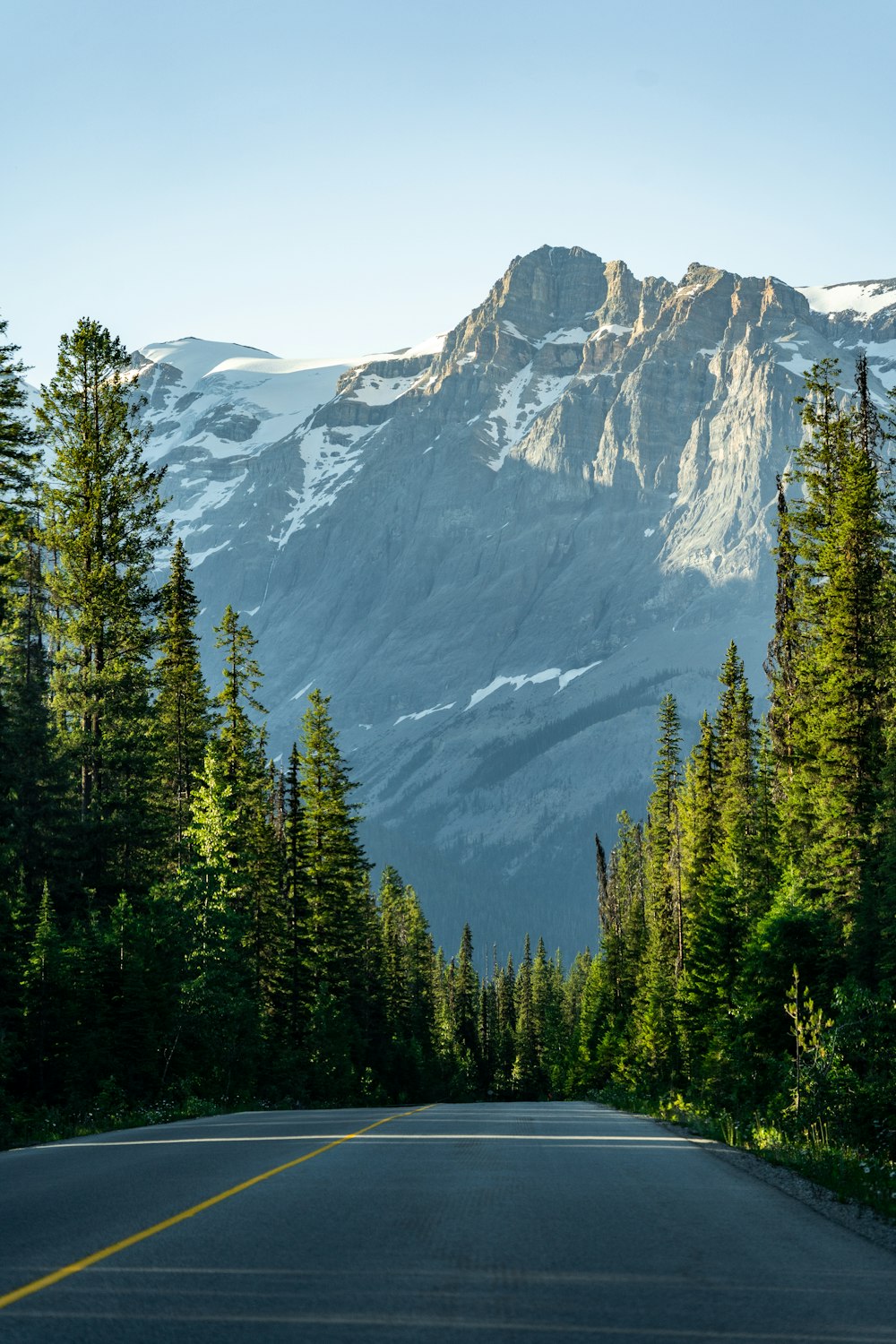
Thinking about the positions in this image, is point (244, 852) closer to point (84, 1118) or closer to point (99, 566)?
point (99, 566)

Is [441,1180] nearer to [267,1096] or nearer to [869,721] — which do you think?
[869,721]

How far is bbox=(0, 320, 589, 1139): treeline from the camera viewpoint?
3008 centimetres

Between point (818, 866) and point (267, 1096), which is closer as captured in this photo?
point (818, 866)

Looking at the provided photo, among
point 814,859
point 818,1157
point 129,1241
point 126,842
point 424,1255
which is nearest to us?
point 424,1255

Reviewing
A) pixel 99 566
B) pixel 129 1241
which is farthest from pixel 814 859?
pixel 129 1241

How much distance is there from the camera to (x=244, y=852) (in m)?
45.6

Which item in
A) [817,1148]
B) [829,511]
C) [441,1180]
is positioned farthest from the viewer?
[829,511]

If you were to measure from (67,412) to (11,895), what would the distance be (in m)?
13.6

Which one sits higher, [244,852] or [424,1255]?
[244,852]

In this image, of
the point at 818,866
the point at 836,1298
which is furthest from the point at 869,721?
the point at 836,1298

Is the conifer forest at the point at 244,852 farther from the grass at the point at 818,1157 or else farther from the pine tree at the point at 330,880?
the grass at the point at 818,1157

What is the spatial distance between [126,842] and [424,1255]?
32.1 meters

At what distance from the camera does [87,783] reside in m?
38.0

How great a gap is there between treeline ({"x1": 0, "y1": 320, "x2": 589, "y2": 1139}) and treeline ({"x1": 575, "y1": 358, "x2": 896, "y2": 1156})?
42.7 ft
